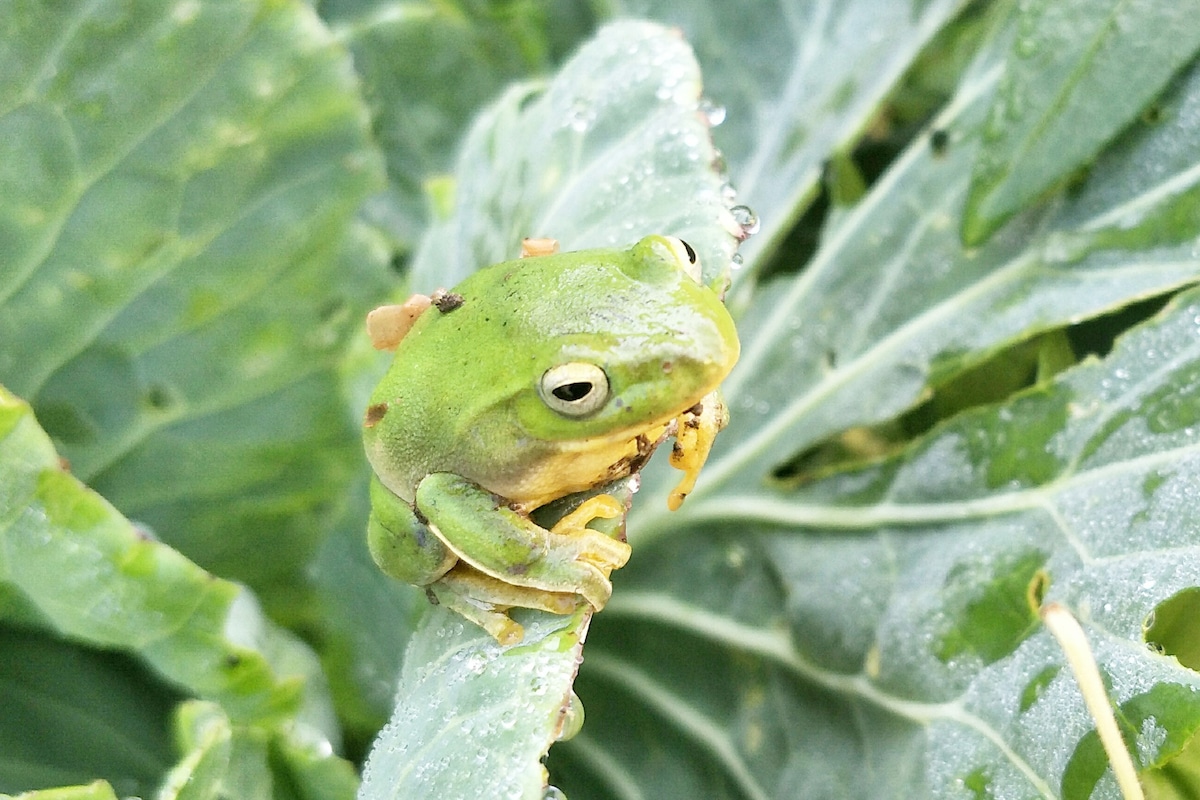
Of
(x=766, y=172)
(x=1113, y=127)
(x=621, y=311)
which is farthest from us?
(x=766, y=172)

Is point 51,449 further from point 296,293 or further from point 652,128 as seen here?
point 652,128

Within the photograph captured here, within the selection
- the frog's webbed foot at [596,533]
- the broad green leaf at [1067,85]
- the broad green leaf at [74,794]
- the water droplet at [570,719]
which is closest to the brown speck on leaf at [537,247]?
the frog's webbed foot at [596,533]

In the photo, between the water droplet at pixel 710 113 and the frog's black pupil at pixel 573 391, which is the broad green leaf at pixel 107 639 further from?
the water droplet at pixel 710 113

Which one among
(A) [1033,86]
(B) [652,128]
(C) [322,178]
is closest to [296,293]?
(C) [322,178]

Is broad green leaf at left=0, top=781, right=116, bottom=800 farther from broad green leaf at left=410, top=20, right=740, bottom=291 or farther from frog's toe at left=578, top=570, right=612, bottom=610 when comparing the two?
broad green leaf at left=410, top=20, right=740, bottom=291

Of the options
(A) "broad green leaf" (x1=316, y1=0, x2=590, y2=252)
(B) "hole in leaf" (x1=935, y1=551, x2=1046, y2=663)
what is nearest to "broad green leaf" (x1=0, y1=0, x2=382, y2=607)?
(A) "broad green leaf" (x1=316, y1=0, x2=590, y2=252)

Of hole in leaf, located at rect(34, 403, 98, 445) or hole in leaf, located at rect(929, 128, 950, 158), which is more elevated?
hole in leaf, located at rect(929, 128, 950, 158)
